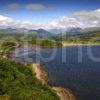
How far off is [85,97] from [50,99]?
10.6m

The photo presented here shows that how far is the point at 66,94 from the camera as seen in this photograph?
209ft

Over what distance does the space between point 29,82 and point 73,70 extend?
1229 inches

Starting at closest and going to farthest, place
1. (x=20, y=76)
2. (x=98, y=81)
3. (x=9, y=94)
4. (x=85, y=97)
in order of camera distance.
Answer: (x=9, y=94)
(x=85, y=97)
(x=20, y=76)
(x=98, y=81)

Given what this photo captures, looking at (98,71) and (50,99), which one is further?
(98,71)

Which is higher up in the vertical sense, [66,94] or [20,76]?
[20,76]

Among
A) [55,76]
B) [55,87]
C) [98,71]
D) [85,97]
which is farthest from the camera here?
[98,71]

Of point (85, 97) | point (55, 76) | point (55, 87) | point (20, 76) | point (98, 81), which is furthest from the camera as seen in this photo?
point (55, 76)

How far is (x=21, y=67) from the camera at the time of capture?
258 ft

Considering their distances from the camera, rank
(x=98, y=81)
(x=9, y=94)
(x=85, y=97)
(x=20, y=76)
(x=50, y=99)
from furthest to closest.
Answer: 1. (x=98, y=81)
2. (x=20, y=76)
3. (x=85, y=97)
4. (x=50, y=99)
5. (x=9, y=94)

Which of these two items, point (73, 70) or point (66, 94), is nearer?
point (66, 94)

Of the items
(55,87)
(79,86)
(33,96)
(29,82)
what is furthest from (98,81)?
(33,96)

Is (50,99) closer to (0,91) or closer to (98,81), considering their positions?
(0,91)

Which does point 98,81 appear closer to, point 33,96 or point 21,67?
point 21,67

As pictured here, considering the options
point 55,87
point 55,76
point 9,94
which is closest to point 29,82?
point 55,87
